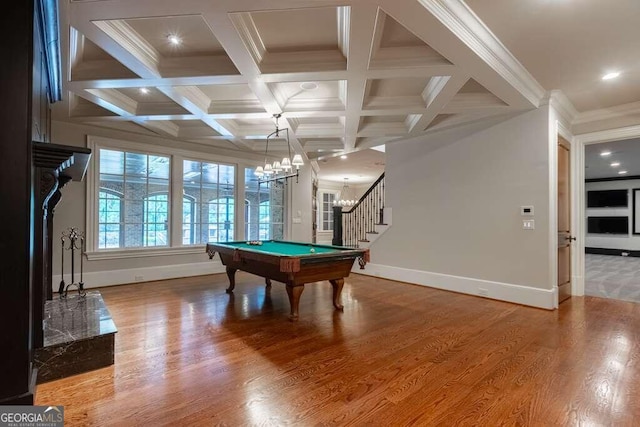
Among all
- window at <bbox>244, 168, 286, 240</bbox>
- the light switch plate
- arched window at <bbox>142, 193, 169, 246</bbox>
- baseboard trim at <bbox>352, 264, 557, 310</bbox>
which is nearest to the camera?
baseboard trim at <bbox>352, 264, 557, 310</bbox>

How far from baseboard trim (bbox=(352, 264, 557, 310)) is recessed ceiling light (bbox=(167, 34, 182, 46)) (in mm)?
4753

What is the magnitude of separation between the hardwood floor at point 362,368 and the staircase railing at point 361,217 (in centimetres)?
336

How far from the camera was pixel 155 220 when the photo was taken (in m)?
5.65

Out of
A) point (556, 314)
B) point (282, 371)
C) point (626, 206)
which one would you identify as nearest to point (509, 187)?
point (556, 314)

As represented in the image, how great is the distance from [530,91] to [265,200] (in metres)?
5.24

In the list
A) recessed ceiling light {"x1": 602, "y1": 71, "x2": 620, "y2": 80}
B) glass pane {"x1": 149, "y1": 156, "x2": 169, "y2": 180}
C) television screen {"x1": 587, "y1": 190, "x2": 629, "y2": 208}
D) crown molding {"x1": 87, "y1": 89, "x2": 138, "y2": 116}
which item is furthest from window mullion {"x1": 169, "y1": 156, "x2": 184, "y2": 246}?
television screen {"x1": 587, "y1": 190, "x2": 629, "y2": 208}

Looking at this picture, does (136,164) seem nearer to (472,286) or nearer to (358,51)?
(358,51)

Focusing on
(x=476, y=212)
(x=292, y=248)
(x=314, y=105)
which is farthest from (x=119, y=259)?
(x=476, y=212)

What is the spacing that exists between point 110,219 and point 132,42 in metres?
3.45

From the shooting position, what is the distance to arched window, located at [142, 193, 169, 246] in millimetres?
5531

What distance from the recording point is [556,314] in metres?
3.81

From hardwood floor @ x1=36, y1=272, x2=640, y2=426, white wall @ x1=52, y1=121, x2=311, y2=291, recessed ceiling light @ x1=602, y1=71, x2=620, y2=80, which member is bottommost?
hardwood floor @ x1=36, y1=272, x2=640, y2=426

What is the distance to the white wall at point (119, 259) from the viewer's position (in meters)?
4.77

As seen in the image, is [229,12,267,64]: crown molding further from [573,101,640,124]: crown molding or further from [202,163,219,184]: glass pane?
[573,101,640,124]: crown molding
